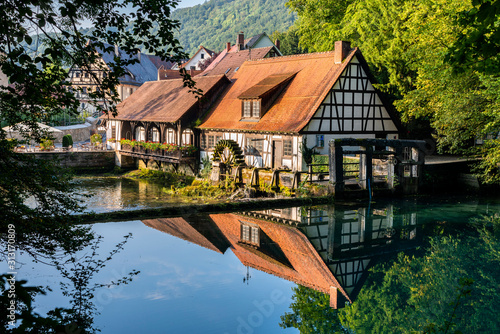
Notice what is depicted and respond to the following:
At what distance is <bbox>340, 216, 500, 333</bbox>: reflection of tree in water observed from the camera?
9.55 meters

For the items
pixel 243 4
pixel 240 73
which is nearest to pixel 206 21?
pixel 243 4

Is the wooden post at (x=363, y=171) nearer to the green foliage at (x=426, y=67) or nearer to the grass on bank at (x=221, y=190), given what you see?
the grass on bank at (x=221, y=190)

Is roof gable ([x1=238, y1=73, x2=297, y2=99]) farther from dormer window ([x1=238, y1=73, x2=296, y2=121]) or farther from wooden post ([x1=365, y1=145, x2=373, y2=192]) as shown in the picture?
wooden post ([x1=365, y1=145, x2=373, y2=192])

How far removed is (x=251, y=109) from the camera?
28891 mm

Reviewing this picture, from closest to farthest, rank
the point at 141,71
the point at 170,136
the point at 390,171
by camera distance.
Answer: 1. the point at 390,171
2. the point at 170,136
3. the point at 141,71

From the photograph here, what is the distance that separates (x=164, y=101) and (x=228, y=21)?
489ft

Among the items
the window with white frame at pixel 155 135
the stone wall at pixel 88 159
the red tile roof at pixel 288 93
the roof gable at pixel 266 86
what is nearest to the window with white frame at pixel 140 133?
the window with white frame at pixel 155 135

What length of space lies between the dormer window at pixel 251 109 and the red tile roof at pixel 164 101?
3.81 metres

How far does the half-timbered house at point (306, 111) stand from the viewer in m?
26.1

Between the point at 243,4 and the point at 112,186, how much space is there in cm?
17697

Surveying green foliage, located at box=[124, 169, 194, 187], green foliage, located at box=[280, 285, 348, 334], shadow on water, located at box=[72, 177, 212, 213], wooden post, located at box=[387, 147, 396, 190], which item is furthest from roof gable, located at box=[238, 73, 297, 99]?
green foliage, located at box=[280, 285, 348, 334]

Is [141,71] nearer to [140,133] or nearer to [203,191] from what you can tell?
[140,133]

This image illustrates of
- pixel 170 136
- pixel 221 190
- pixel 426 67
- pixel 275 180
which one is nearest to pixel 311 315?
pixel 275 180

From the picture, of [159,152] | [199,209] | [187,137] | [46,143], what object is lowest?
[199,209]
